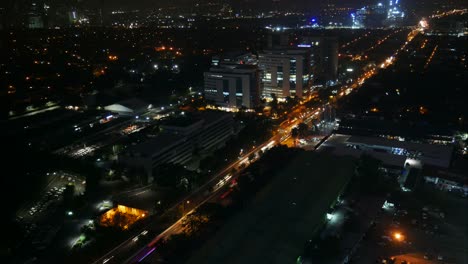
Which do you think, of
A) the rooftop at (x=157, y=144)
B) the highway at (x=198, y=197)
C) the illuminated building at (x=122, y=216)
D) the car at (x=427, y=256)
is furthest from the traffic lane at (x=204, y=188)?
the car at (x=427, y=256)

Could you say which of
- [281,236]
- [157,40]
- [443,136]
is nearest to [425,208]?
[281,236]

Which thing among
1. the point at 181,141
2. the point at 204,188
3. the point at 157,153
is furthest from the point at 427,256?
the point at 181,141

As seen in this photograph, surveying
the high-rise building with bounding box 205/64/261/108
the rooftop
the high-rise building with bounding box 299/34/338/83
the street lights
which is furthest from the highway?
the high-rise building with bounding box 299/34/338/83

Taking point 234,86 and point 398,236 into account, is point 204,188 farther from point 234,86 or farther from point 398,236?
Answer: point 234,86

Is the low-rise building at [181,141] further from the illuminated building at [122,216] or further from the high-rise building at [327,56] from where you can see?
the high-rise building at [327,56]

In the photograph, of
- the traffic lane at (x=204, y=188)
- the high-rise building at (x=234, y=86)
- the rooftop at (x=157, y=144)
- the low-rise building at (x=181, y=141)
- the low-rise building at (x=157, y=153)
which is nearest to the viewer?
the traffic lane at (x=204, y=188)

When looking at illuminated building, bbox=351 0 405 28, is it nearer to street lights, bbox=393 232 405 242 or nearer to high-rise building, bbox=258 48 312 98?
high-rise building, bbox=258 48 312 98
